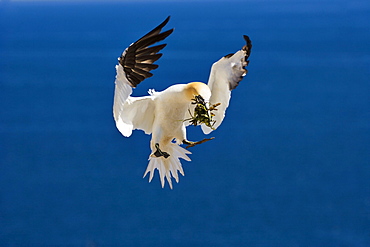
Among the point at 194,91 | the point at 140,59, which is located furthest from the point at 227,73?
the point at 140,59

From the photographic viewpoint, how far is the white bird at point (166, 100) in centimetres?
190

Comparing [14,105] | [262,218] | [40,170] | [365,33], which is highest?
[365,33]

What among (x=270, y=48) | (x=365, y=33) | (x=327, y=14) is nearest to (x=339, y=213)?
(x=270, y=48)

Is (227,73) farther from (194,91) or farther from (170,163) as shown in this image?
(170,163)

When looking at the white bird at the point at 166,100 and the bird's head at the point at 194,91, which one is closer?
the white bird at the point at 166,100

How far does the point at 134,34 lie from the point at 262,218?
438 centimetres

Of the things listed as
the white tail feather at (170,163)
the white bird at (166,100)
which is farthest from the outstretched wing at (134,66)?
the white tail feather at (170,163)

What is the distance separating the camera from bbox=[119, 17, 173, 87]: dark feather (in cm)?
185

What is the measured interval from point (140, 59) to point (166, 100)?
26cm

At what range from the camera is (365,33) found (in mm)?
12234

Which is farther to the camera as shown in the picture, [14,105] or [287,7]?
[287,7]

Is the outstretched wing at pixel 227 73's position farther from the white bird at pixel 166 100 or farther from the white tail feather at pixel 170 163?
the white tail feather at pixel 170 163

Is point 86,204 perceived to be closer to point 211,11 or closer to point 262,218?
point 262,218

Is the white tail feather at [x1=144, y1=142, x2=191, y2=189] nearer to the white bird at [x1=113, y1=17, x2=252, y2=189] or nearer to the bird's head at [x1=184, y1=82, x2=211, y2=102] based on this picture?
the white bird at [x1=113, y1=17, x2=252, y2=189]
